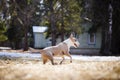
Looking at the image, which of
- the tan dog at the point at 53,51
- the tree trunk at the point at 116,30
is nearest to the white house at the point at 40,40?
the tree trunk at the point at 116,30

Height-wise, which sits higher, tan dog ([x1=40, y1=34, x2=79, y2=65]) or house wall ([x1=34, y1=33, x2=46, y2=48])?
tan dog ([x1=40, y1=34, x2=79, y2=65])

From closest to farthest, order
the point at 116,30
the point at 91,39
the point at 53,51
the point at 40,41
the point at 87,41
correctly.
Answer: the point at 53,51
the point at 116,30
the point at 87,41
the point at 91,39
the point at 40,41

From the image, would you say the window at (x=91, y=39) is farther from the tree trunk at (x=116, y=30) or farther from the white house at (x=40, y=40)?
the tree trunk at (x=116, y=30)

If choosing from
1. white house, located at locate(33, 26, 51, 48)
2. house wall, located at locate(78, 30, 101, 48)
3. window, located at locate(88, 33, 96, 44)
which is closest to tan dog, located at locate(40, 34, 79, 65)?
house wall, located at locate(78, 30, 101, 48)

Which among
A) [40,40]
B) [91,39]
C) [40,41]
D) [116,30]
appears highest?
[116,30]

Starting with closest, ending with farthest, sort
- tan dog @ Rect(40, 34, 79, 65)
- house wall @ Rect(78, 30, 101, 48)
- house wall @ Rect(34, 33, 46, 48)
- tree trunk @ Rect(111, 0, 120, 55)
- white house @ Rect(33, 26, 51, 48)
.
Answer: tan dog @ Rect(40, 34, 79, 65), tree trunk @ Rect(111, 0, 120, 55), house wall @ Rect(78, 30, 101, 48), white house @ Rect(33, 26, 51, 48), house wall @ Rect(34, 33, 46, 48)

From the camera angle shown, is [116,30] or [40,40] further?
[40,40]

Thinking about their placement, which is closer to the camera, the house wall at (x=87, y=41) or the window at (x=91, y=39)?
the house wall at (x=87, y=41)

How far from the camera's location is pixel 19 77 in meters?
5.30

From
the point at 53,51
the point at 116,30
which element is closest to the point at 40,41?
the point at 116,30

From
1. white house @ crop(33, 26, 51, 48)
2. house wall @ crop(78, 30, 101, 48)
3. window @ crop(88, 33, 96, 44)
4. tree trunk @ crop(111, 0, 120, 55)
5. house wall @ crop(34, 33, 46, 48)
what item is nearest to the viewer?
tree trunk @ crop(111, 0, 120, 55)

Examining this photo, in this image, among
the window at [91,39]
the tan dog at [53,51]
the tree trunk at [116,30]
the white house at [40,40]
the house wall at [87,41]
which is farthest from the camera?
the white house at [40,40]

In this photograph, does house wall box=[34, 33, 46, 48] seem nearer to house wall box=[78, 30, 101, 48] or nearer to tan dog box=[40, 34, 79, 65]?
house wall box=[78, 30, 101, 48]

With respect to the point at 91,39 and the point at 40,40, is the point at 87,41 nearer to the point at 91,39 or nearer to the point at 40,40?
the point at 91,39
